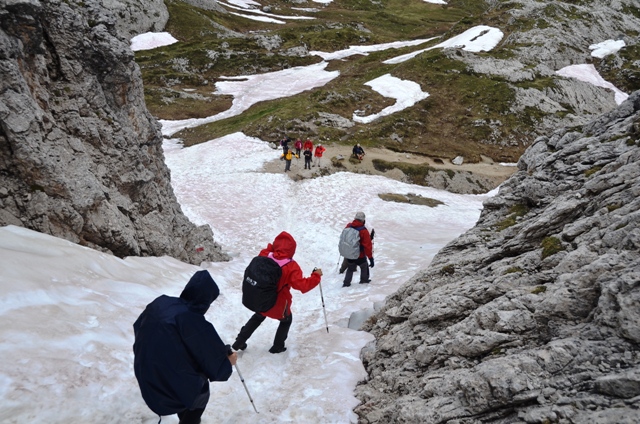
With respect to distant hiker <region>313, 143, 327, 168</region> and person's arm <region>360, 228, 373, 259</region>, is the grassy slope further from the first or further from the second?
person's arm <region>360, 228, 373, 259</region>

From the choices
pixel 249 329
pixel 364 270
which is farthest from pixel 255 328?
pixel 364 270

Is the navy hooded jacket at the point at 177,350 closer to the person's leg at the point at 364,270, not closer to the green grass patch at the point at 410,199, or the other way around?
the person's leg at the point at 364,270

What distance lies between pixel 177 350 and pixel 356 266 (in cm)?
1111

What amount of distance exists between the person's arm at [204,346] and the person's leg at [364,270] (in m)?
10.3

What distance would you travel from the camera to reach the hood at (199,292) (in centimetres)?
564

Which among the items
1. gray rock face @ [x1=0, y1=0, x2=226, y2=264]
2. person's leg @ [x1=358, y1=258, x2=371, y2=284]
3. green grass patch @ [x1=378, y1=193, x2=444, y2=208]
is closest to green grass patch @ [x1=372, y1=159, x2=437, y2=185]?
green grass patch @ [x1=378, y1=193, x2=444, y2=208]

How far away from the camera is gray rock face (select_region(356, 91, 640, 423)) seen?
16.9 ft

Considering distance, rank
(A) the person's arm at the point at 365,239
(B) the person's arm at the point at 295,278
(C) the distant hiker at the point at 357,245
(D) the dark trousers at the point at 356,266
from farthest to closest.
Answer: (D) the dark trousers at the point at 356,266, (A) the person's arm at the point at 365,239, (C) the distant hiker at the point at 357,245, (B) the person's arm at the point at 295,278

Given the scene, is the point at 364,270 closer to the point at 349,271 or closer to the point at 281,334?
the point at 349,271

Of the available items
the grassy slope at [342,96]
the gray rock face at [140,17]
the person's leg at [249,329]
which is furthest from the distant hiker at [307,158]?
the gray rock face at [140,17]

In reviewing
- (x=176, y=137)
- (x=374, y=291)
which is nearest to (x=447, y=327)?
(x=374, y=291)

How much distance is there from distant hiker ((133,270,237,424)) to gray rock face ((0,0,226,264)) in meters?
7.43

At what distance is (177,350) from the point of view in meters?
5.40

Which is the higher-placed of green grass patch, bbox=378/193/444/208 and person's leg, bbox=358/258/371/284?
person's leg, bbox=358/258/371/284
